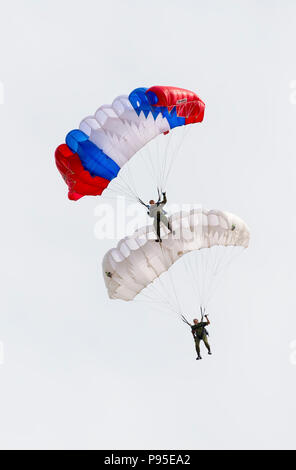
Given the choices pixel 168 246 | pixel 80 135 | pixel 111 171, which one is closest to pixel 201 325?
pixel 168 246

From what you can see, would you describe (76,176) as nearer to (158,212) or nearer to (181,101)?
(158,212)

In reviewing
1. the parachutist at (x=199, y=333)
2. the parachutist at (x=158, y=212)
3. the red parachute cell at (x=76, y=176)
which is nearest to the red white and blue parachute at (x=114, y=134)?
the red parachute cell at (x=76, y=176)

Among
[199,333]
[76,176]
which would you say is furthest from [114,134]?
[199,333]

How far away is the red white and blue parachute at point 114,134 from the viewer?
20.8m

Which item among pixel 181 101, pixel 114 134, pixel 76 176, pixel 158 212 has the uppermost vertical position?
pixel 181 101

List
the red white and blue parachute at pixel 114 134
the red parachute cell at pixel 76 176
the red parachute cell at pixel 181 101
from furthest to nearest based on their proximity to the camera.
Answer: the red parachute cell at pixel 76 176
the red white and blue parachute at pixel 114 134
the red parachute cell at pixel 181 101

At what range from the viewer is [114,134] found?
21016 mm

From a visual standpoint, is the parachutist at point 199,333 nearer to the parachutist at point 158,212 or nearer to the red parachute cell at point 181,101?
the parachutist at point 158,212

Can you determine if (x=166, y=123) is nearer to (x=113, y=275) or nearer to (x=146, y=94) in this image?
(x=146, y=94)

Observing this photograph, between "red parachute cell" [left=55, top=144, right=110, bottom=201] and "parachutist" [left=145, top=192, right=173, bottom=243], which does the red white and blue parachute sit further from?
"parachutist" [left=145, top=192, right=173, bottom=243]

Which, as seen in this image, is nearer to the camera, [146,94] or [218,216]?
[146,94]

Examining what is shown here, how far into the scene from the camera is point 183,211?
2239cm

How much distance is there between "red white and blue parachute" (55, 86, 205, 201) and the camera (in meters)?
20.8
